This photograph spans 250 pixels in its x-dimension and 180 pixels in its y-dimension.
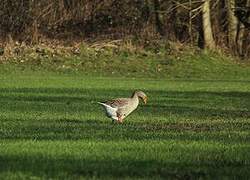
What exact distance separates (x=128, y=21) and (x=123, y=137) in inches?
1546

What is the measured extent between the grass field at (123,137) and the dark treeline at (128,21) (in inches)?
812

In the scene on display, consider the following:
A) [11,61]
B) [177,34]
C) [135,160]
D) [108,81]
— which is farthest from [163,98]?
[177,34]

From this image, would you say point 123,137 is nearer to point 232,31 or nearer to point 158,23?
point 158,23

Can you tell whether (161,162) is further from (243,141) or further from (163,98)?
(163,98)

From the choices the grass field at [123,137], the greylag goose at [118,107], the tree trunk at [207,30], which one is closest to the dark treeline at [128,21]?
the tree trunk at [207,30]

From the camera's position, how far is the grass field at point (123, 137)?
33.3 feet

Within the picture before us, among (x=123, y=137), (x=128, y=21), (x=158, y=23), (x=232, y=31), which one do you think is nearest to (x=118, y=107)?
(x=123, y=137)

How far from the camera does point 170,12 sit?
5362cm

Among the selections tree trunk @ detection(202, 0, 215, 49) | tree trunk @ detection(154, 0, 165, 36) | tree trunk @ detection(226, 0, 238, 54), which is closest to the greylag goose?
tree trunk @ detection(202, 0, 215, 49)

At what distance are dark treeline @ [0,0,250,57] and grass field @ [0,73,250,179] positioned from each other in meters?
20.6

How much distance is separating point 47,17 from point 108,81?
16.3 metres

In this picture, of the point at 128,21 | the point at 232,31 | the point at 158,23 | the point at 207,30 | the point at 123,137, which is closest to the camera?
the point at 123,137

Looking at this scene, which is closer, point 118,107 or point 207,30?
point 118,107

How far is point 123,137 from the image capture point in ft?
47.3
